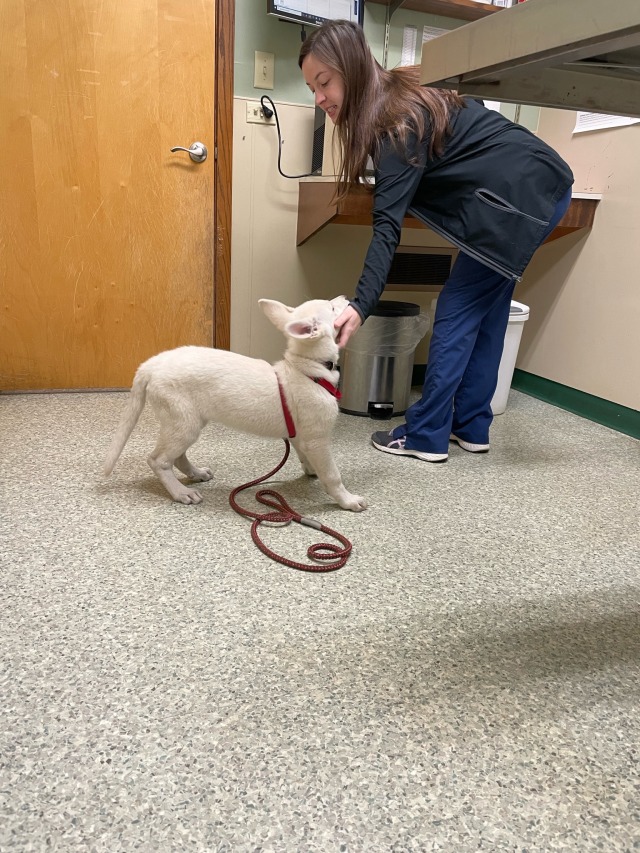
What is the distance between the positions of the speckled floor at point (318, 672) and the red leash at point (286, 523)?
0.09 feet

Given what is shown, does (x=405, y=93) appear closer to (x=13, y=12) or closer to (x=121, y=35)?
(x=121, y=35)

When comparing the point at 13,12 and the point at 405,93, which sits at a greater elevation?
the point at 13,12

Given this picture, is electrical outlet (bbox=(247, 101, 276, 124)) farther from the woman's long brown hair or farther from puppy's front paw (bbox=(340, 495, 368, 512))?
puppy's front paw (bbox=(340, 495, 368, 512))

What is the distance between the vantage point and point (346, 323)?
1528 millimetres

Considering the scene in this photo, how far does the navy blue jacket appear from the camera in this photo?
1.66 metres

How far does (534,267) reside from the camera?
2840 millimetres

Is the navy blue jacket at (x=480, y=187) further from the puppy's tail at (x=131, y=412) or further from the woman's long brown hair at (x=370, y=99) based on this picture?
the puppy's tail at (x=131, y=412)

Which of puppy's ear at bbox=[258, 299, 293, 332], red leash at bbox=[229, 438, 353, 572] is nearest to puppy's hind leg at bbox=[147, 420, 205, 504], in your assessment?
red leash at bbox=[229, 438, 353, 572]

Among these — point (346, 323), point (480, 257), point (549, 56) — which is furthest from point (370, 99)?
point (549, 56)

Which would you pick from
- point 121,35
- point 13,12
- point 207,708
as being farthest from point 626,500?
point 13,12

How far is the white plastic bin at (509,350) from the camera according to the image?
2.46m

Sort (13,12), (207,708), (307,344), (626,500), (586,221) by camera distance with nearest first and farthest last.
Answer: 1. (207,708)
2. (307,344)
3. (626,500)
4. (13,12)
5. (586,221)

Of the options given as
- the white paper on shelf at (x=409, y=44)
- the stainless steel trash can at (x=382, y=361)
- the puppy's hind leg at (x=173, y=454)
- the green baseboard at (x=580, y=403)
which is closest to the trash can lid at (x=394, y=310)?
the stainless steel trash can at (x=382, y=361)

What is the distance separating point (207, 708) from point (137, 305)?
1.98 meters
